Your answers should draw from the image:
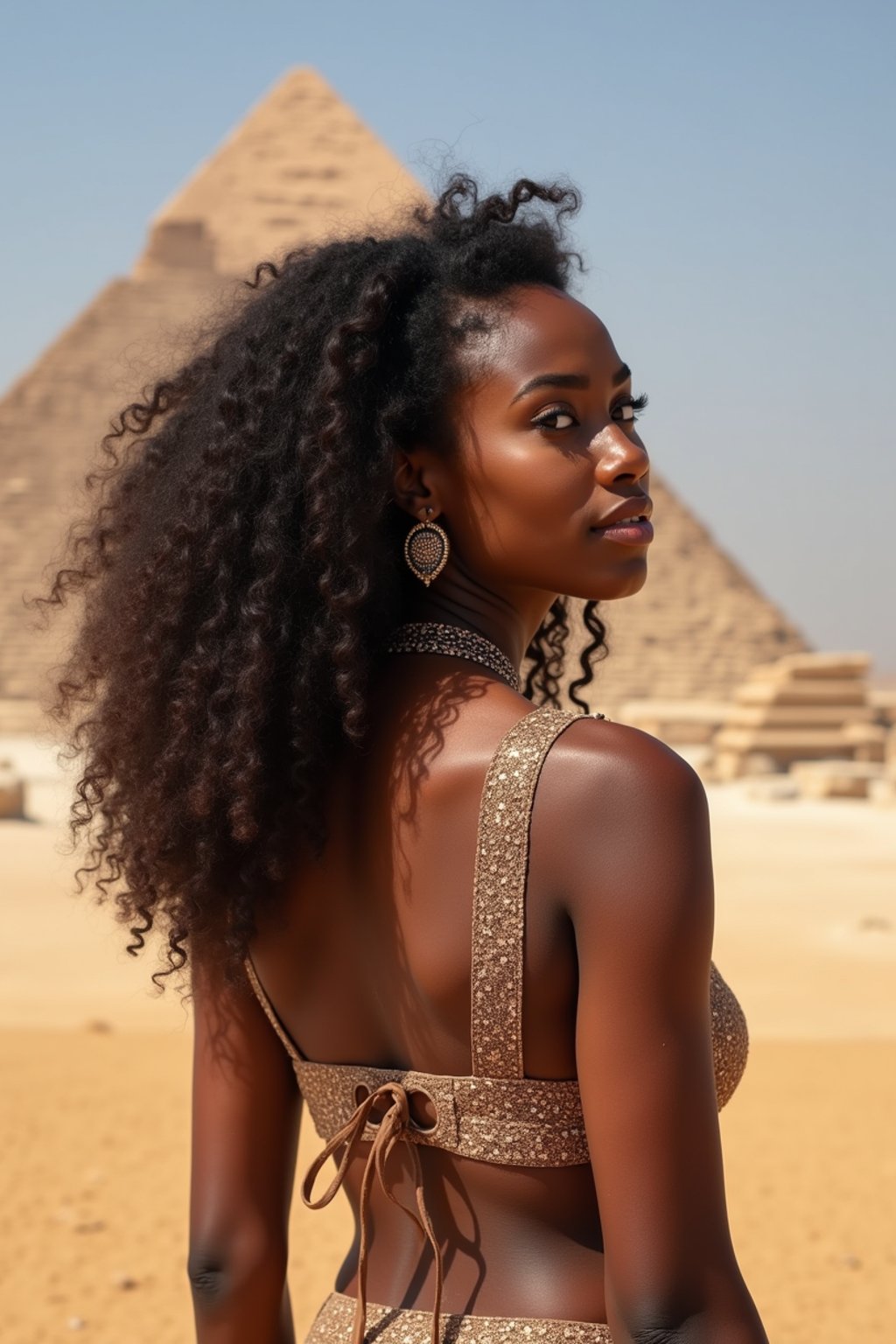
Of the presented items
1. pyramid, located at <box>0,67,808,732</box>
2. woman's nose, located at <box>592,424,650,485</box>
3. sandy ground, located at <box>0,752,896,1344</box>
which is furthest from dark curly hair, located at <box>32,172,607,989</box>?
pyramid, located at <box>0,67,808,732</box>

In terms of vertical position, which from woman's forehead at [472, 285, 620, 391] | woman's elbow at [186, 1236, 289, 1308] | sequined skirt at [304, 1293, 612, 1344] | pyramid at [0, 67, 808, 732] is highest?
pyramid at [0, 67, 808, 732]

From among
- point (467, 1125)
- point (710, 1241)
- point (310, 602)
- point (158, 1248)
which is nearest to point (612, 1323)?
point (710, 1241)

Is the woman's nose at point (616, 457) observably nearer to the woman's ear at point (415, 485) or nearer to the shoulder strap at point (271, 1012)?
the woman's ear at point (415, 485)

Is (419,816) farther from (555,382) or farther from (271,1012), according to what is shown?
(555,382)

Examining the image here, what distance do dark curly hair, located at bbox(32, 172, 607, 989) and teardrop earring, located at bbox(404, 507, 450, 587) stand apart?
2 cm

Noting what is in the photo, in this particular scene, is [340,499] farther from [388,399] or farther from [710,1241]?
[710,1241]

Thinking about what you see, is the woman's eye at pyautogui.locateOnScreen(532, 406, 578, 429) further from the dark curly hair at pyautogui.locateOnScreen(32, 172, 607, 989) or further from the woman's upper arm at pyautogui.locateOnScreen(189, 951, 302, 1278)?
the woman's upper arm at pyautogui.locateOnScreen(189, 951, 302, 1278)

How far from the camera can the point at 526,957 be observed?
1.35m

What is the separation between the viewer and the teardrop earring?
5.28 ft

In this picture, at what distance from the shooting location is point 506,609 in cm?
165

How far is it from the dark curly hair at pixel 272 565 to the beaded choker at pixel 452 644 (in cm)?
3

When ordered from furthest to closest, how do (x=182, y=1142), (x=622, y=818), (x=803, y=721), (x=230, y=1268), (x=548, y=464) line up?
(x=803, y=721) < (x=182, y=1142) < (x=230, y=1268) < (x=548, y=464) < (x=622, y=818)

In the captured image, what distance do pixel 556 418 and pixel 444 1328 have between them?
82 centimetres

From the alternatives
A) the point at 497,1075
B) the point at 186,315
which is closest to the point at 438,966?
the point at 497,1075
